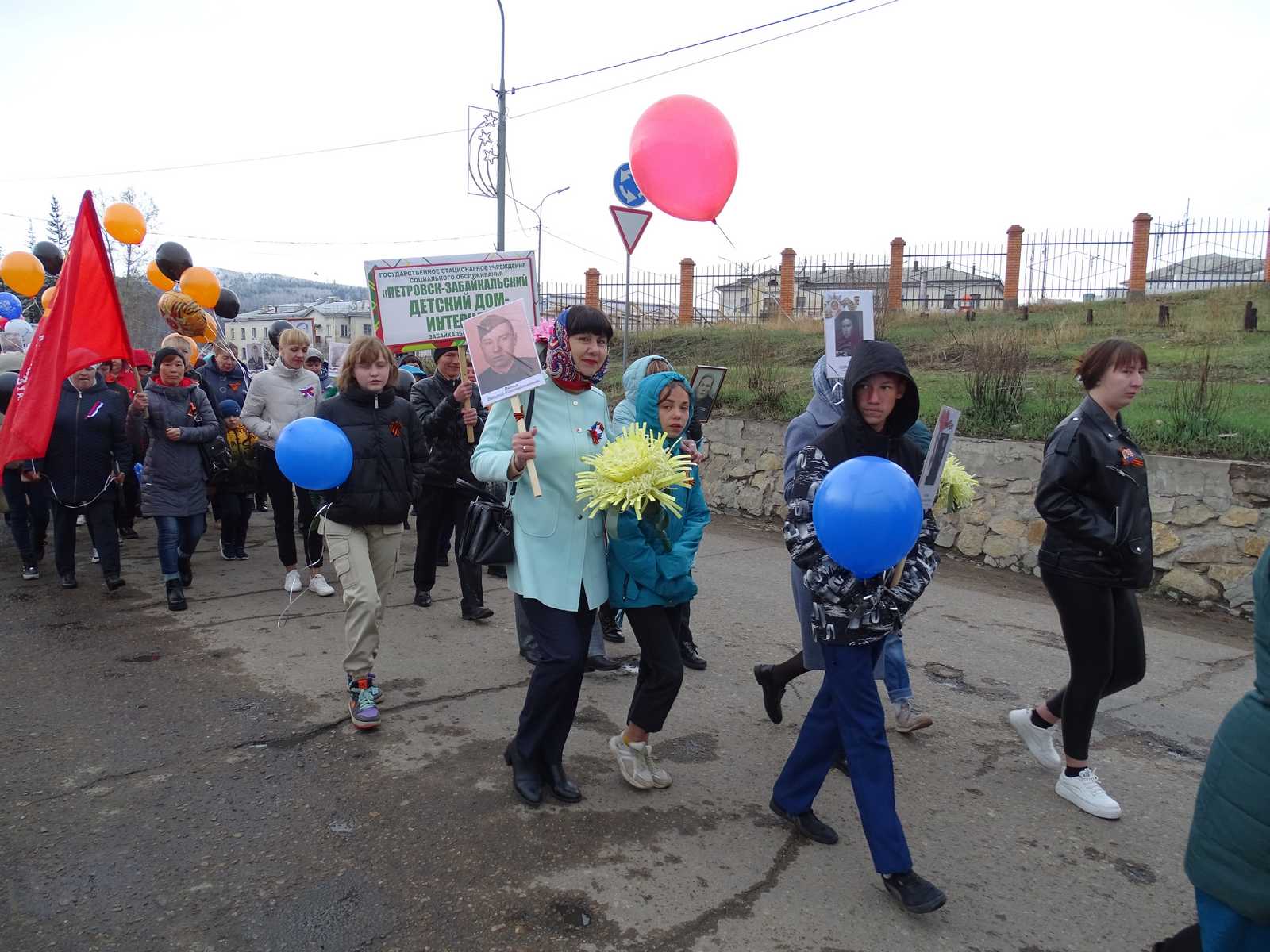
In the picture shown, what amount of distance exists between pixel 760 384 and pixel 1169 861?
26.5ft

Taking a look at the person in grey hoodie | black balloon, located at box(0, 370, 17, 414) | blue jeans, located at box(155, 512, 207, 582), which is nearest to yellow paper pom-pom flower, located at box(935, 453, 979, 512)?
the person in grey hoodie

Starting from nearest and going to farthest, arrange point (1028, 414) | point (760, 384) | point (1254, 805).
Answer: point (1254, 805), point (1028, 414), point (760, 384)

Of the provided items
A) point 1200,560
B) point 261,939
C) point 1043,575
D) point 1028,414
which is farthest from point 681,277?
point 261,939

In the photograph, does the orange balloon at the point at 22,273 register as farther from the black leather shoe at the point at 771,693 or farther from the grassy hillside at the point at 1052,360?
the black leather shoe at the point at 771,693

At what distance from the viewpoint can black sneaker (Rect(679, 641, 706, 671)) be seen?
531 centimetres

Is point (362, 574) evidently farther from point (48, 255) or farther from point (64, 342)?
point (48, 255)

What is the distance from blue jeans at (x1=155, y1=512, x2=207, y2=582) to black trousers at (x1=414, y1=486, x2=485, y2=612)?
1.74 m

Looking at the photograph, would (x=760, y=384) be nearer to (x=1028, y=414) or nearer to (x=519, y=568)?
(x=1028, y=414)

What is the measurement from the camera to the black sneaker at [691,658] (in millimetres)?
5312

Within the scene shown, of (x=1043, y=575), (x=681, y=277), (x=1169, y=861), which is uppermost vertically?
(x=681, y=277)

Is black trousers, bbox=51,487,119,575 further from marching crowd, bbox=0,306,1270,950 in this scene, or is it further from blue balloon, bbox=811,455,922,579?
blue balloon, bbox=811,455,922,579

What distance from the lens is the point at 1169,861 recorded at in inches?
131

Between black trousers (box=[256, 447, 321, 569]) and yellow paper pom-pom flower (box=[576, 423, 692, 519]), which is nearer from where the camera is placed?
yellow paper pom-pom flower (box=[576, 423, 692, 519])

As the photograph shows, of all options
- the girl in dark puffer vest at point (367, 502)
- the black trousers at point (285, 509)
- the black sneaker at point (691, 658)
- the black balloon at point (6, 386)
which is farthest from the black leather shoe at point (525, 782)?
the black balloon at point (6, 386)
